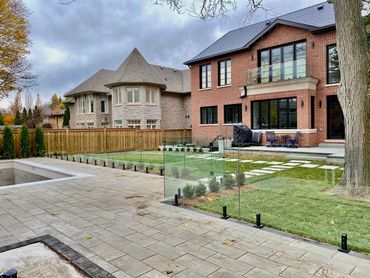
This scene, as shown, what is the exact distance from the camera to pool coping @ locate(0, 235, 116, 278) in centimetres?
288

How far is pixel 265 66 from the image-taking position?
16.0 metres

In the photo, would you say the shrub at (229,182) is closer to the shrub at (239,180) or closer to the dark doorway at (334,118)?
the shrub at (239,180)

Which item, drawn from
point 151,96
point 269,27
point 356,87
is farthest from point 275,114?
point 151,96

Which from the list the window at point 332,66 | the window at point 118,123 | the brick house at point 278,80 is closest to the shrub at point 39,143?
the window at point 118,123

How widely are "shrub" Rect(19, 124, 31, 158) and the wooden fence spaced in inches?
11.6

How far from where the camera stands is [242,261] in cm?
306

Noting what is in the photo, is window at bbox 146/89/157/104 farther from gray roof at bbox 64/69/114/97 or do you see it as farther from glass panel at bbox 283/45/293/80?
glass panel at bbox 283/45/293/80

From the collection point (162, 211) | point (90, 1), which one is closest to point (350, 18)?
point (162, 211)

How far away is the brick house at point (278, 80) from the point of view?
1431 centimetres

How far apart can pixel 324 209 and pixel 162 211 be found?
277 cm

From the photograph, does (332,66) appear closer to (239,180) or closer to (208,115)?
(208,115)

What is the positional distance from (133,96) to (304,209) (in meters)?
20.2

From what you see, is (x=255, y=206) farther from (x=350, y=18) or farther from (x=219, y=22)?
(x=219, y=22)

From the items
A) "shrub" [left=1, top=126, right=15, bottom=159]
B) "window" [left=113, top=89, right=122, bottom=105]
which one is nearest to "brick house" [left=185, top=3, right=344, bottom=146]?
"window" [left=113, top=89, right=122, bottom=105]
